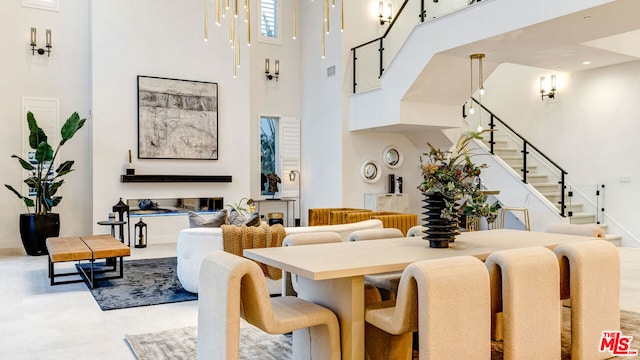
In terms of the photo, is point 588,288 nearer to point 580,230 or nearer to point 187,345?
point 580,230

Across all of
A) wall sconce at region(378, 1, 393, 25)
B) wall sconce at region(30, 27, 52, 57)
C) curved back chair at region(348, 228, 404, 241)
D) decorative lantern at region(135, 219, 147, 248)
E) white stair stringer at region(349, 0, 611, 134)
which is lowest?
decorative lantern at region(135, 219, 147, 248)

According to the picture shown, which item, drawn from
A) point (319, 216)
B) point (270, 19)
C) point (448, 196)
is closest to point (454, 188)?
point (448, 196)

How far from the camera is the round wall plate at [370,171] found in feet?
34.2

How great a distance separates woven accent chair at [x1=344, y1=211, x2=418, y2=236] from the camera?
7029mm

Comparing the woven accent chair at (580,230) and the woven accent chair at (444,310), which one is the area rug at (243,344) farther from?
the woven accent chair at (444,310)

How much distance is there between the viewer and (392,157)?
10.9m

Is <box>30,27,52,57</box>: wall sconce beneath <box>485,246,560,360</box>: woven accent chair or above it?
above

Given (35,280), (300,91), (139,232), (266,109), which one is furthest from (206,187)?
(35,280)

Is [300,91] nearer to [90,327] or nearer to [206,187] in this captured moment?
[206,187]

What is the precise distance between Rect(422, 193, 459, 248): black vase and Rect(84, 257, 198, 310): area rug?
9.32ft

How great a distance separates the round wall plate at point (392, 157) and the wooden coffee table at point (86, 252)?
612 centimetres

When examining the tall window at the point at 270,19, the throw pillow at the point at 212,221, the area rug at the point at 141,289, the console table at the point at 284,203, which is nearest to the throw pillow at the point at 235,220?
A: the throw pillow at the point at 212,221

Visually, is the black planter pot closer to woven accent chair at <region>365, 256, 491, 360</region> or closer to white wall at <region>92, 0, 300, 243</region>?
white wall at <region>92, 0, 300, 243</region>

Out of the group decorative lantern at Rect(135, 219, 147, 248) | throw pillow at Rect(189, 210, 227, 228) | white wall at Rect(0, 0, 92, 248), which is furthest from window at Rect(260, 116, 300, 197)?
throw pillow at Rect(189, 210, 227, 228)
